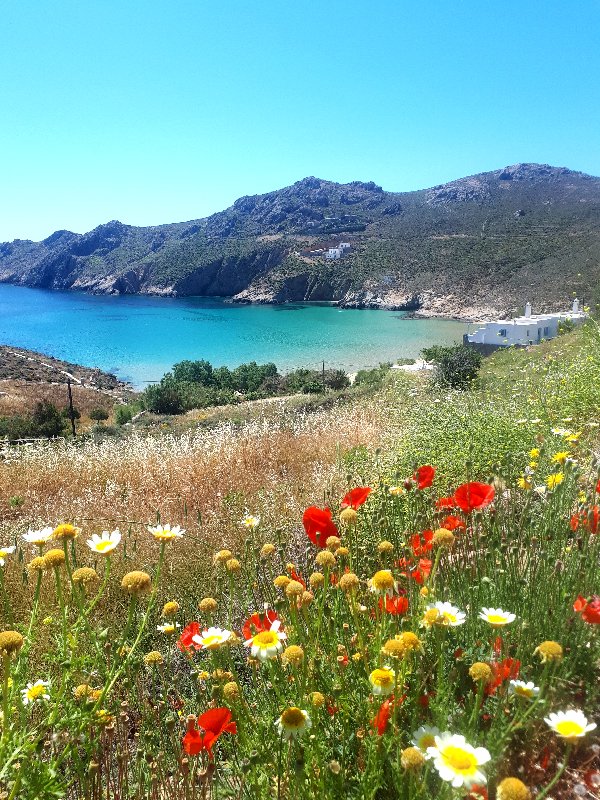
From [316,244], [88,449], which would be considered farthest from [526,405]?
[316,244]

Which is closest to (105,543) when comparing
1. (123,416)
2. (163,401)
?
(123,416)

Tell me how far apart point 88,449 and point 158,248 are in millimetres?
139784

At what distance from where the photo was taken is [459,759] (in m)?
1.06

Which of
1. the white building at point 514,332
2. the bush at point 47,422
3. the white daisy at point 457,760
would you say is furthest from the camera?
the white building at point 514,332

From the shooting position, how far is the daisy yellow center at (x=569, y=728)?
3.53ft

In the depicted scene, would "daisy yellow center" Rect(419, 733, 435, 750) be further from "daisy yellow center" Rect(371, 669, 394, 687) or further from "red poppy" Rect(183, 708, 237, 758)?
"red poppy" Rect(183, 708, 237, 758)

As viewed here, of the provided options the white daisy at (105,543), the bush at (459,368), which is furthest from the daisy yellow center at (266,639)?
the bush at (459,368)

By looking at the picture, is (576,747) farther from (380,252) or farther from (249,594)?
(380,252)

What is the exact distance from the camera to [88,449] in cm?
875

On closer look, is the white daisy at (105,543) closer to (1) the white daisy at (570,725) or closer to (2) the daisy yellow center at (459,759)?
(2) the daisy yellow center at (459,759)

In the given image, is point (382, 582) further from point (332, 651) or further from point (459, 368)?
point (459, 368)

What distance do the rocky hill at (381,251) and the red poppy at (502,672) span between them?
99.6 feet

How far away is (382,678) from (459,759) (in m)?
0.29

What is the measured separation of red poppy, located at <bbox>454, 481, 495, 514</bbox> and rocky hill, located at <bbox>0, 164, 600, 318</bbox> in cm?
2969
